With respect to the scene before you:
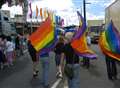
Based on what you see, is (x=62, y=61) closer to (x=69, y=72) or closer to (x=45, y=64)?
(x=69, y=72)

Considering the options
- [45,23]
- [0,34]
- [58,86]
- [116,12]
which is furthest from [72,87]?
[0,34]

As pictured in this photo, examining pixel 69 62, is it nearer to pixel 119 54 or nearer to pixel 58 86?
pixel 58 86

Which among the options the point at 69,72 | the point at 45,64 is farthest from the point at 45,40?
the point at 69,72

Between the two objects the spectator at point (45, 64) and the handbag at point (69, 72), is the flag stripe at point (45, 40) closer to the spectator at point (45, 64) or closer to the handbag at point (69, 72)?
the spectator at point (45, 64)

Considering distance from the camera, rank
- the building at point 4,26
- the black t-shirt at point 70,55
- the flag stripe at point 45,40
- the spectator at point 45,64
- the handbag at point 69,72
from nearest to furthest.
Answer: the handbag at point 69,72
the black t-shirt at point 70,55
the spectator at point 45,64
the flag stripe at point 45,40
the building at point 4,26

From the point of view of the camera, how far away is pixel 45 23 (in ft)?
54.5

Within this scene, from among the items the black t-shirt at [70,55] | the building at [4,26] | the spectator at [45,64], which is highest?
the building at [4,26]

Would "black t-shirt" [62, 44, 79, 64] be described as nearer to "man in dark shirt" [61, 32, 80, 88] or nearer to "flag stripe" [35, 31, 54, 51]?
"man in dark shirt" [61, 32, 80, 88]

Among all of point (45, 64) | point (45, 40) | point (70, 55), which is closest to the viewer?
point (70, 55)

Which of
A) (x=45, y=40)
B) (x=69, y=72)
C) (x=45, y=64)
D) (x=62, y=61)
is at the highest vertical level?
(x=45, y=40)

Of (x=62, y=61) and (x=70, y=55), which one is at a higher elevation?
(x=70, y=55)

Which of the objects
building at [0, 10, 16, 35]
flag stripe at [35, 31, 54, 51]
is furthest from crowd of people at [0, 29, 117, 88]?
building at [0, 10, 16, 35]

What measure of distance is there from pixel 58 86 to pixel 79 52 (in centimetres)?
416

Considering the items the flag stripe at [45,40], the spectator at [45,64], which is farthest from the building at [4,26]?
the spectator at [45,64]
